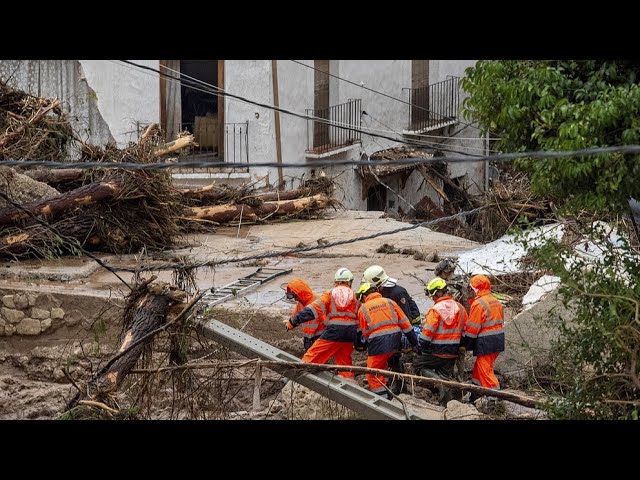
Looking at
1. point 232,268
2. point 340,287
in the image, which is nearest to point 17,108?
point 232,268

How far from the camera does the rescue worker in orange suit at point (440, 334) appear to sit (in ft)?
32.6

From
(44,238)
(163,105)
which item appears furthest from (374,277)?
(163,105)

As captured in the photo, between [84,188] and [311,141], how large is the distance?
1051 cm

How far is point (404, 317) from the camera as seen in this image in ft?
32.9

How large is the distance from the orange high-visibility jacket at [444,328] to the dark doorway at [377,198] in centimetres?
1629

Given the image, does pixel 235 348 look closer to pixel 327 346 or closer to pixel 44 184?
pixel 327 346

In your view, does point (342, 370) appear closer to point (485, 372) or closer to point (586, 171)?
point (485, 372)

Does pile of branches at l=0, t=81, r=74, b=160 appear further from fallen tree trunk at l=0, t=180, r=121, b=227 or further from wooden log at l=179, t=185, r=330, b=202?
wooden log at l=179, t=185, r=330, b=202

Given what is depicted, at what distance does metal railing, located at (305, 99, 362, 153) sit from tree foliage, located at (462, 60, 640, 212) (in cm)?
1505

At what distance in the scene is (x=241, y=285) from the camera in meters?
13.1

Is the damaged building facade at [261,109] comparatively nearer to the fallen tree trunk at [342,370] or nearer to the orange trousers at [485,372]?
the orange trousers at [485,372]

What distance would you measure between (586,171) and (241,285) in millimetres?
6417

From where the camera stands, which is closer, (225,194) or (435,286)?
(435,286)

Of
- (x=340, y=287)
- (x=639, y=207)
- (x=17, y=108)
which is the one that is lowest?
(x=340, y=287)
